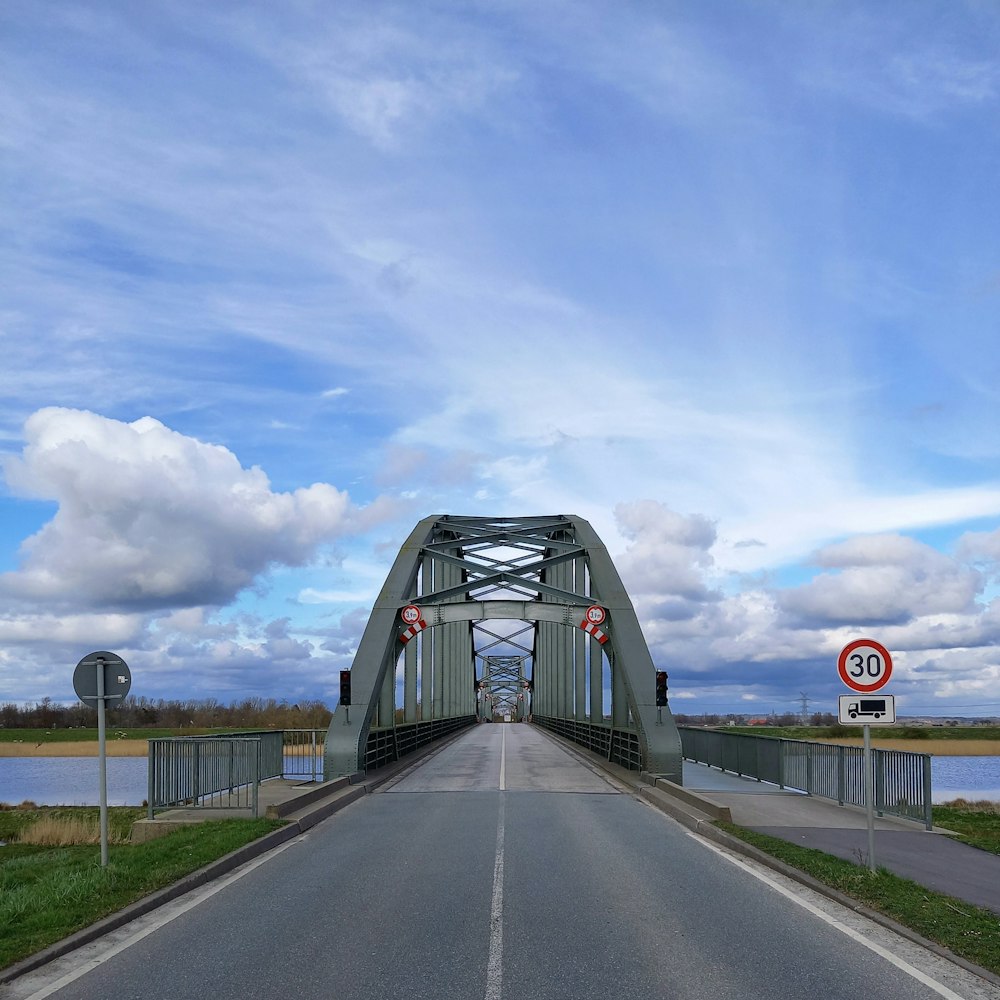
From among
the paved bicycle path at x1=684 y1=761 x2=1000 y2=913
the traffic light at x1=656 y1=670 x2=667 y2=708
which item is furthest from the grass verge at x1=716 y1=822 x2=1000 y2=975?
the traffic light at x1=656 y1=670 x2=667 y2=708

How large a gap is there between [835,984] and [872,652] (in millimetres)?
5015

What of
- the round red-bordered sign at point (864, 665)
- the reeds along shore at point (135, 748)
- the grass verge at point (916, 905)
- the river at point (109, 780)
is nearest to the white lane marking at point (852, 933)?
the grass verge at point (916, 905)

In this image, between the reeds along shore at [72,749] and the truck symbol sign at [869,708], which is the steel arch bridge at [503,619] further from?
the reeds along shore at [72,749]

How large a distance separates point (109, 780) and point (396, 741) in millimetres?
15937

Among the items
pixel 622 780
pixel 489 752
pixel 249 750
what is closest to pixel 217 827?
pixel 249 750

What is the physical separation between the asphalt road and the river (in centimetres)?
2027

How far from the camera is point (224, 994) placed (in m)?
6.20

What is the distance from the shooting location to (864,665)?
36.0 ft

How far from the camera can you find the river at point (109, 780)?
33188mm

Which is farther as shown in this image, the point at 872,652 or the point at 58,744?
the point at 58,744

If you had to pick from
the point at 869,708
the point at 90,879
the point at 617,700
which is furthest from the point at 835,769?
the point at 90,879

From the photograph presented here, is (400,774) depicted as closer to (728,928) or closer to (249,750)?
(249,750)

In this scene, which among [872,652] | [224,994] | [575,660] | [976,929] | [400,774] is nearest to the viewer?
[224,994]

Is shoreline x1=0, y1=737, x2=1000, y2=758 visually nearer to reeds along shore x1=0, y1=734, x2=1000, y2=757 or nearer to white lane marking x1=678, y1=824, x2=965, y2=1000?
reeds along shore x1=0, y1=734, x2=1000, y2=757
